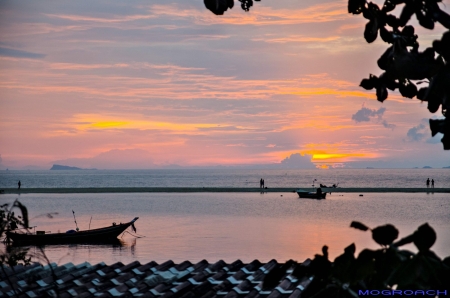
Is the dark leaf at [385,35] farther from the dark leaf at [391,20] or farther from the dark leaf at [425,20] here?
the dark leaf at [425,20]

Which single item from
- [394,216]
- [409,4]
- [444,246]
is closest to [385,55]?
[409,4]

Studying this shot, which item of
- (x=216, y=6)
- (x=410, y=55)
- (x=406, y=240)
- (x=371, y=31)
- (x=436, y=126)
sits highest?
(x=216, y=6)

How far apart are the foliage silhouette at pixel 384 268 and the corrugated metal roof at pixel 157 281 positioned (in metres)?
5.11

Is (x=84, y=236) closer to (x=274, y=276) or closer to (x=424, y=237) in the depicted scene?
(x=274, y=276)

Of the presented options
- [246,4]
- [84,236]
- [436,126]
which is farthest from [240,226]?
[436,126]

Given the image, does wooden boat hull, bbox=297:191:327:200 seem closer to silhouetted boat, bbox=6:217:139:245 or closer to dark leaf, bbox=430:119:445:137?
silhouetted boat, bbox=6:217:139:245

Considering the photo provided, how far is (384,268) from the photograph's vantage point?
1.84m

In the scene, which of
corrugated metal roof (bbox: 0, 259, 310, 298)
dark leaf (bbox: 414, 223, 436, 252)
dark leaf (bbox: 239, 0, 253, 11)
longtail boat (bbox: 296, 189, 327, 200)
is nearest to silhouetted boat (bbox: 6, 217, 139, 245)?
corrugated metal roof (bbox: 0, 259, 310, 298)

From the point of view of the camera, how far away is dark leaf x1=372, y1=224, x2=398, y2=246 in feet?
5.82

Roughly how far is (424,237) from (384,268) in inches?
8.4

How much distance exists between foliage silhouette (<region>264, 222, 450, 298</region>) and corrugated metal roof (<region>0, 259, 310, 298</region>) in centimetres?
511

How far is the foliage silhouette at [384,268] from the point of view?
1.73 meters

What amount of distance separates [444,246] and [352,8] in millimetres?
31245

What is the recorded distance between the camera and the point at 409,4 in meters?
2.22
